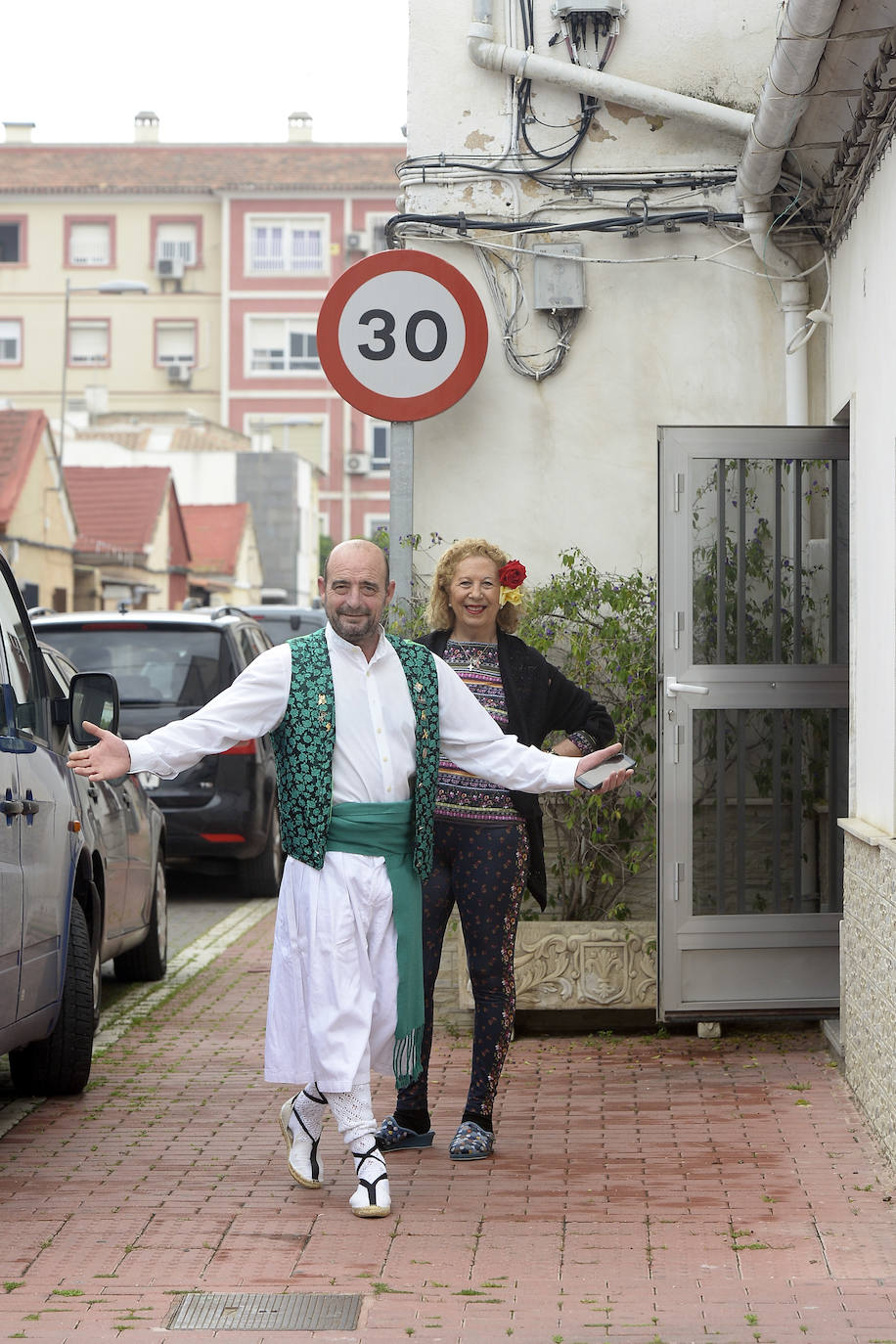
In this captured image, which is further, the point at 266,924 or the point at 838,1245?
the point at 266,924

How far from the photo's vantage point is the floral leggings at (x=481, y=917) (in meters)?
6.24

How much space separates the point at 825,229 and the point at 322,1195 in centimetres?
456

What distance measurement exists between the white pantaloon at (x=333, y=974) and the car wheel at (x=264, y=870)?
754cm

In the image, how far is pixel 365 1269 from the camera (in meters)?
4.93

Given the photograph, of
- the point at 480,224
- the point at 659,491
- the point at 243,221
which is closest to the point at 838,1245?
the point at 659,491

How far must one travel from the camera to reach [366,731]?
5574 millimetres

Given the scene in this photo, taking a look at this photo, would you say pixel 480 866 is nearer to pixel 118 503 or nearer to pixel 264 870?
pixel 264 870

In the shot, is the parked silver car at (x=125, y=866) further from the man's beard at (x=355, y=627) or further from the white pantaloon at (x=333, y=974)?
the man's beard at (x=355, y=627)

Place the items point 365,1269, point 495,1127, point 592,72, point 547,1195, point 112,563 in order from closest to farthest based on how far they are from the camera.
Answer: point 365,1269, point 547,1195, point 495,1127, point 592,72, point 112,563

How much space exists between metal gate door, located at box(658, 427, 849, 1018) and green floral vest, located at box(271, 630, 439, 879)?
226cm

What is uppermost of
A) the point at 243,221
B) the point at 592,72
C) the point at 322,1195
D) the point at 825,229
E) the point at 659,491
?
the point at 243,221

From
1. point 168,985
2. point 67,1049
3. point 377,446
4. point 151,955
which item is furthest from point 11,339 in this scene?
point 67,1049

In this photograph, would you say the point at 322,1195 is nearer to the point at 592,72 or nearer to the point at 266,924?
the point at 592,72

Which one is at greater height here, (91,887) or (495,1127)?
(91,887)
